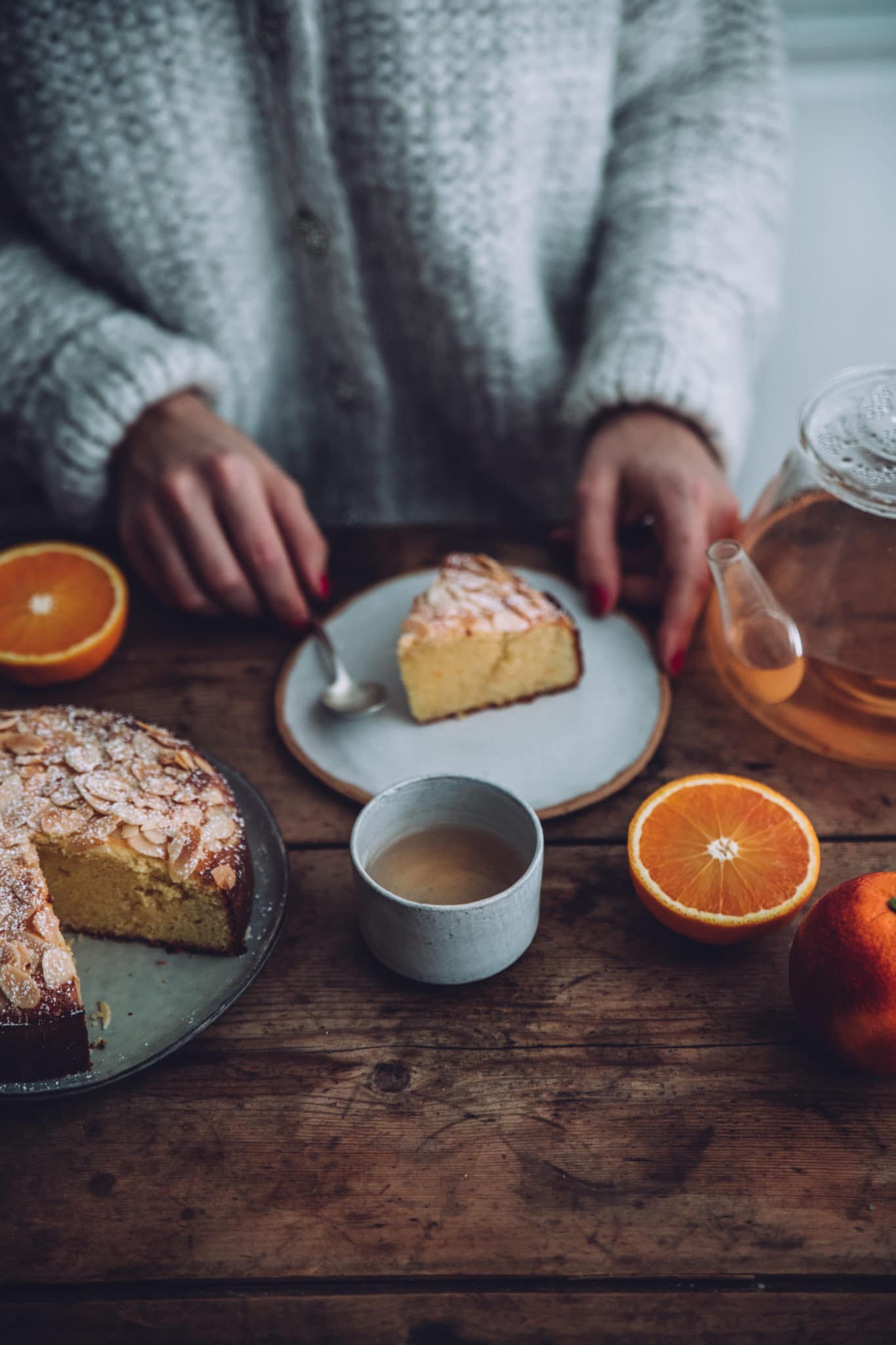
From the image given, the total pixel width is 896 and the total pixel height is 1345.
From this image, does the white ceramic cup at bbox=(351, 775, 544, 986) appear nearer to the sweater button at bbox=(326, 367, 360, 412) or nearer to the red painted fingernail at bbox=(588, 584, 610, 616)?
the red painted fingernail at bbox=(588, 584, 610, 616)

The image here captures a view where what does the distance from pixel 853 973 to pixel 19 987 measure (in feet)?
2.44

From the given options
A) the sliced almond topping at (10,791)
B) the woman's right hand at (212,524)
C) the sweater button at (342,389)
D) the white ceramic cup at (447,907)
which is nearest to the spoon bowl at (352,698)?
the woman's right hand at (212,524)

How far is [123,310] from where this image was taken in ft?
4.98

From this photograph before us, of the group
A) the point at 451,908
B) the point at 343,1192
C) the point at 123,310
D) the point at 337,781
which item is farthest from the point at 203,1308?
the point at 123,310

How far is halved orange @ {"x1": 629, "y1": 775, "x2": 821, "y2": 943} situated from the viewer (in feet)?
3.01

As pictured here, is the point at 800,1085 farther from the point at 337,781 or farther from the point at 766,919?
the point at 337,781

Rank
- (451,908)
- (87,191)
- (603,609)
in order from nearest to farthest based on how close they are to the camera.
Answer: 1. (451,908)
2. (603,609)
3. (87,191)

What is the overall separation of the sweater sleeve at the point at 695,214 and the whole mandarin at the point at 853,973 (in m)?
0.82

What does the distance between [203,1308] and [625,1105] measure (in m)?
0.40

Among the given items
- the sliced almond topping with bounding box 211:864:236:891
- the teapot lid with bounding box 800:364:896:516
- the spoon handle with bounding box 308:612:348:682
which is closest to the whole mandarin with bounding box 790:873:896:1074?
the teapot lid with bounding box 800:364:896:516

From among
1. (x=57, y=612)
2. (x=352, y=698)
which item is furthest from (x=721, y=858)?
(x=57, y=612)

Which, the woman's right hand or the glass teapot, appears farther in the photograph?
the woman's right hand

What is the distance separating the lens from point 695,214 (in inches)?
60.0

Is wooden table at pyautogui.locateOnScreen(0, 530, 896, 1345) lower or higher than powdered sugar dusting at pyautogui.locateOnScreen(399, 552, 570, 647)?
lower
